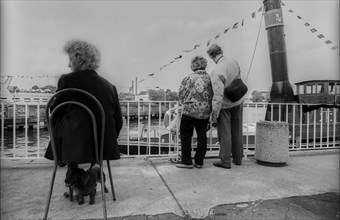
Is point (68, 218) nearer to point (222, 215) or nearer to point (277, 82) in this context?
point (222, 215)

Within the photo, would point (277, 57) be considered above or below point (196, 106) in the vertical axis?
above

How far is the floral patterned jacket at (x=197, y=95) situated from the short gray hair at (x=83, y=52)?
1.67 m

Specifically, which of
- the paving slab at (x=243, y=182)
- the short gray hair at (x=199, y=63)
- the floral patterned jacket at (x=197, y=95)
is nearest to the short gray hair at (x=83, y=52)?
the paving slab at (x=243, y=182)

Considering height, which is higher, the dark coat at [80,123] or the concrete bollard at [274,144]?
the dark coat at [80,123]

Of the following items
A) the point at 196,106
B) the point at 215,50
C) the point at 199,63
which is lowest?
the point at 196,106

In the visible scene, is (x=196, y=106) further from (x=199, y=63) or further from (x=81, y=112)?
(x=81, y=112)

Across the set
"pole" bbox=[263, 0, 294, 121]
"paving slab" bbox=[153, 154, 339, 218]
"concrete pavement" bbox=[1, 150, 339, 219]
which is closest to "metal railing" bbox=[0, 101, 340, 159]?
"pole" bbox=[263, 0, 294, 121]

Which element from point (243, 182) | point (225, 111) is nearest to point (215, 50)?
point (225, 111)

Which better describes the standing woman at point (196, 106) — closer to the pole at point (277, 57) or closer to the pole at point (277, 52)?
the pole at point (277, 57)

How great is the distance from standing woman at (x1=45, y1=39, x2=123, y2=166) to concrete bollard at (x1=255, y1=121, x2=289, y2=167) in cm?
254

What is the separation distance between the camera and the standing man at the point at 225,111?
11.0 ft

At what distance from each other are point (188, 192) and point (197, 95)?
1411 mm

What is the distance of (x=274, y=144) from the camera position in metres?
3.59

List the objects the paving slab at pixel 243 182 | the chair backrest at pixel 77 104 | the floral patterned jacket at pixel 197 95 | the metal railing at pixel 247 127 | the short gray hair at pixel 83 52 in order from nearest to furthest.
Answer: the chair backrest at pixel 77 104 → the short gray hair at pixel 83 52 → the paving slab at pixel 243 182 → the floral patterned jacket at pixel 197 95 → the metal railing at pixel 247 127
